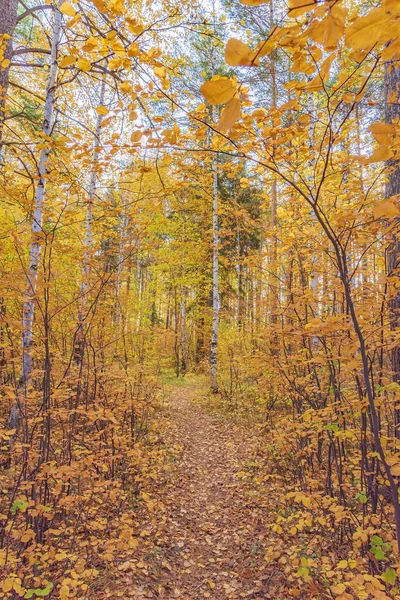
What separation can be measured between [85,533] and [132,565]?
681mm

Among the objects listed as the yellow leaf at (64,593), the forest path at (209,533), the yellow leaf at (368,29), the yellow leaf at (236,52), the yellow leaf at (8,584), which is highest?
the yellow leaf at (236,52)

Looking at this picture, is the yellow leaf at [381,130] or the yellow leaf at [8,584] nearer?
the yellow leaf at [381,130]

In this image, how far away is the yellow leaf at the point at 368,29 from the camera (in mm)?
854

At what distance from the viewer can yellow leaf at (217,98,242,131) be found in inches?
38.9

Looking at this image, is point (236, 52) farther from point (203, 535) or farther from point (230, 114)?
point (203, 535)

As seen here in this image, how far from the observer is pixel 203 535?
3.97 meters

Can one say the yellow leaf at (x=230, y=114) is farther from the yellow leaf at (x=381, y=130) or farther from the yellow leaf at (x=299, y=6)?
the yellow leaf at (x=381, y=130)

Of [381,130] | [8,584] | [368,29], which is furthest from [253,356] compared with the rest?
[368,29]

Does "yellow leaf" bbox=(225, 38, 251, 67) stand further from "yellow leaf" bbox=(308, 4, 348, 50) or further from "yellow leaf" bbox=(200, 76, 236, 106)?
"yellow leaf" bbox=(308, 4, 348, 50)

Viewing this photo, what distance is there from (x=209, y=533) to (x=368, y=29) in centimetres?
485

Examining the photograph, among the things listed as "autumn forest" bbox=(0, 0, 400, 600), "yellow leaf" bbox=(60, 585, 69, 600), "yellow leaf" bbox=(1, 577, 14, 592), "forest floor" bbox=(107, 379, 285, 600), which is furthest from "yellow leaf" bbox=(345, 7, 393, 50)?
"forest floor" bbox=(107, 379, 285, 600)

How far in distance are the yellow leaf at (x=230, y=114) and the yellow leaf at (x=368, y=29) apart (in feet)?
1.07

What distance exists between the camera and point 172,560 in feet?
11.6

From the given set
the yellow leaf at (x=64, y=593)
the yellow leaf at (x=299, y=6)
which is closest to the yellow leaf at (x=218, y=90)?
the yellow leaf at (x=299, y=6)
